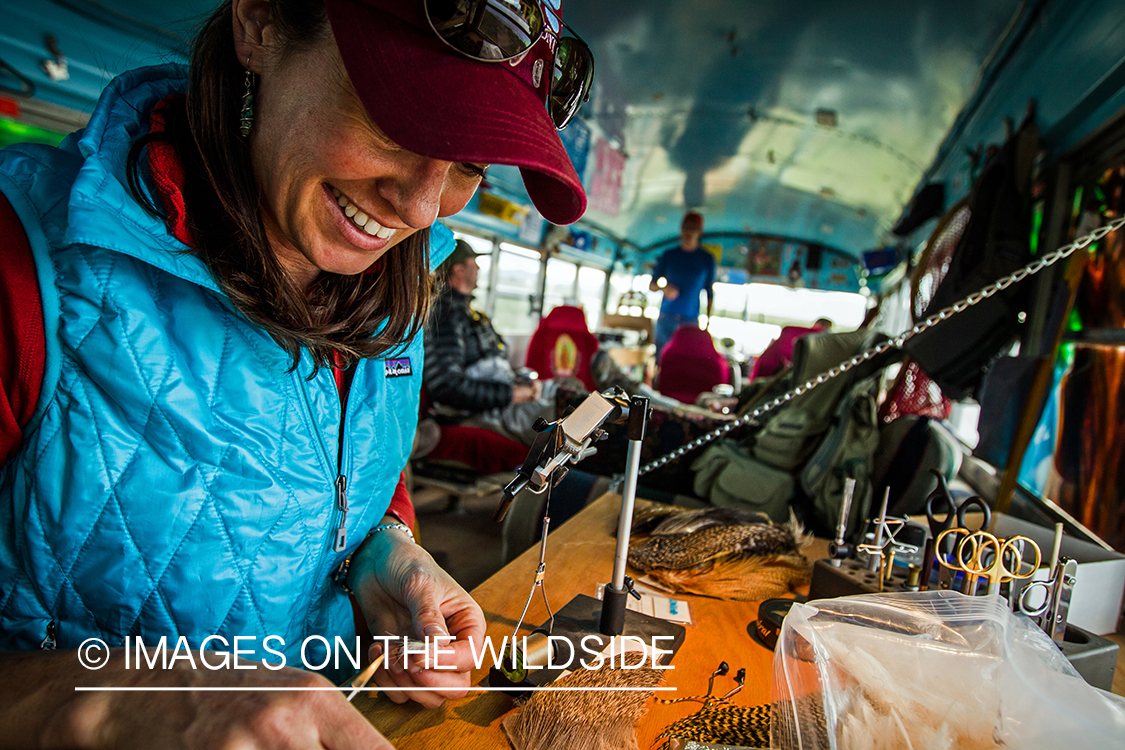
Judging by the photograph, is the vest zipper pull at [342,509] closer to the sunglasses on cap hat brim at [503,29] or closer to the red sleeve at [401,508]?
the red sleeve at [401,508]

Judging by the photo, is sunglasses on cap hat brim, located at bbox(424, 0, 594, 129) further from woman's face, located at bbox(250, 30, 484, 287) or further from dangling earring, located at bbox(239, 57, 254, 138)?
dangling earring, located at bbox(239, 57, 254, 138)

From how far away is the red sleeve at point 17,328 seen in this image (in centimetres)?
60

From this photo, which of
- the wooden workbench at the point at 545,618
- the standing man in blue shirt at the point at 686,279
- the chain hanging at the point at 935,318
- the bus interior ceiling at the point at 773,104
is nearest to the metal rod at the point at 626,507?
the wooden workbench at the point at 545,618

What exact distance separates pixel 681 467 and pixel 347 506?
1.56m

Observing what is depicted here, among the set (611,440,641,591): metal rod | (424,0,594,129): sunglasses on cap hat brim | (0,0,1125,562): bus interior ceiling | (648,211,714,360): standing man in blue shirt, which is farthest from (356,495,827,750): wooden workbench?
(648,211,714,360): standing man in blue shirt

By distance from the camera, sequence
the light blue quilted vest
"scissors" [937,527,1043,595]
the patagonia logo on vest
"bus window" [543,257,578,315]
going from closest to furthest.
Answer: the light blue quilted vest
"scissors" [937,527,1043,595]
the patagonia logo on vest
"bus window" [543,257,578,315]

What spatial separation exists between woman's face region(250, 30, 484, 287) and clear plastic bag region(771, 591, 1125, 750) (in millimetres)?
713

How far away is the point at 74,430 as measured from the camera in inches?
25.4

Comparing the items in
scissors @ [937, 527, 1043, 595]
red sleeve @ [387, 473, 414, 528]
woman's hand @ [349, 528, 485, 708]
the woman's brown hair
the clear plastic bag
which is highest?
the woman's brown hair

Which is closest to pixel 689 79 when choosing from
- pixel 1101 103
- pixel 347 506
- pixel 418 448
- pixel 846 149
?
pixel 846 149

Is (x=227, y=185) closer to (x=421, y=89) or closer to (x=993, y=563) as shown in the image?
(x=421, y=89)

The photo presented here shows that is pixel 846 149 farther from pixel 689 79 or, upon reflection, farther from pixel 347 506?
pixel 347 506

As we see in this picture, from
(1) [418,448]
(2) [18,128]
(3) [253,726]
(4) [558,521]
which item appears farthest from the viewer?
(2) [18,128]

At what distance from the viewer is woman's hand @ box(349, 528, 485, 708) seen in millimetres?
689
